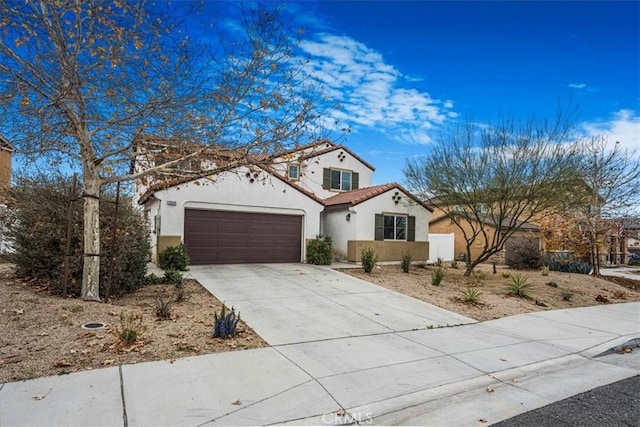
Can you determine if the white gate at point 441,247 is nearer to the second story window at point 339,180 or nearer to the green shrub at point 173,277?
the second story window at point 339,180

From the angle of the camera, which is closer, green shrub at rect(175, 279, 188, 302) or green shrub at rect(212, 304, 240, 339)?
green shrub at rect(212, 304, 240, 339)

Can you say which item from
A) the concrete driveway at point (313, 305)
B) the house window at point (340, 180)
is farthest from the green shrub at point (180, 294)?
the house window at point (340, 180)

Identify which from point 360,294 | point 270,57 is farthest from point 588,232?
point 270,57

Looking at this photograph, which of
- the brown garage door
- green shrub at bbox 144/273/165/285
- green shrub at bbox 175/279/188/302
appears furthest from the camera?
the brown garage door

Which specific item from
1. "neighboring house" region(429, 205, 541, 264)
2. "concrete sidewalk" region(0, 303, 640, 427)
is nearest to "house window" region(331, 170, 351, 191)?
"neighboring house" region(429, 205, 541, 264)

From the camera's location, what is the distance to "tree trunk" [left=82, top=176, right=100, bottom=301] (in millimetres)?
7832

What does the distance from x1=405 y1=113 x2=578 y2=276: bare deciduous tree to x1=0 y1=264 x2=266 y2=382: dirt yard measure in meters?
10.6

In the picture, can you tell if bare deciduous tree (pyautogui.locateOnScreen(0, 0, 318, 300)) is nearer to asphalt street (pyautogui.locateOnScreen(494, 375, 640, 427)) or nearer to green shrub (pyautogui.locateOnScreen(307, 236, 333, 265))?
asphalt street (pyautogui.locateOnScreen(494, 375, 640, 427))

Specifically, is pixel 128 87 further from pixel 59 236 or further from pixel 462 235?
→ pixel 462 235

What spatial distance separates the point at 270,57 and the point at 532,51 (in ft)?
26.2

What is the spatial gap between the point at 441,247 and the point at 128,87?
62.7 ft

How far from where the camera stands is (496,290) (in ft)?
Result: 40.3

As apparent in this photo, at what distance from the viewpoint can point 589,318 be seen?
30.2ft

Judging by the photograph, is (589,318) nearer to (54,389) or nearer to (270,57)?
(270,57)
